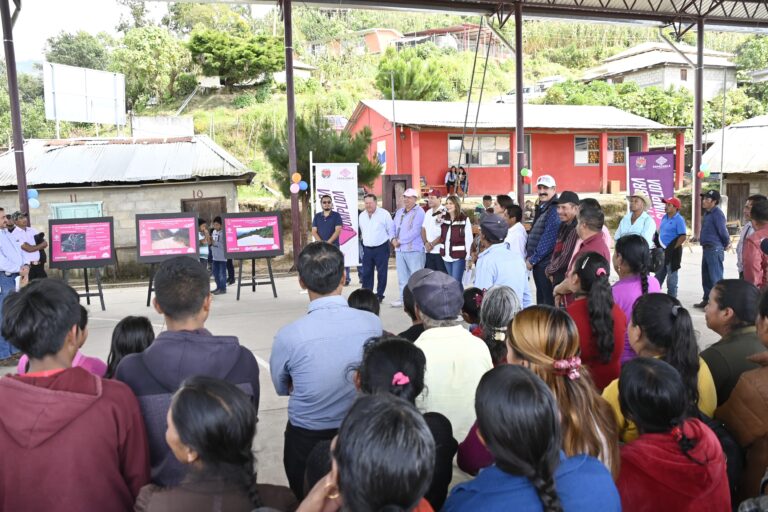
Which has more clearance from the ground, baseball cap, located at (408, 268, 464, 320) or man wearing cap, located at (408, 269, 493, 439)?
baseball cap, located at (408, 268, 464, 320)

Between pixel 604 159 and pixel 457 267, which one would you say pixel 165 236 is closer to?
pixel 457 267

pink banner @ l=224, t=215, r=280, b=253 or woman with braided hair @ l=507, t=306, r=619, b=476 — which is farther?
pink banner @ l=224, t=215, r=280, b=253

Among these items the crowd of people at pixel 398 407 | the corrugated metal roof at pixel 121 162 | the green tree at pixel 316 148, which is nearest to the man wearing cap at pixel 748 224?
the crowd of people at pixel 398 407

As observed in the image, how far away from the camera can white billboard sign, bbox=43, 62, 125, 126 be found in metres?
15.9

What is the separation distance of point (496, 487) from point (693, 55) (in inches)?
1430

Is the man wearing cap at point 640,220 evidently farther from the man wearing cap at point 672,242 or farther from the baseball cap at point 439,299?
the baseball cap at point 439,299

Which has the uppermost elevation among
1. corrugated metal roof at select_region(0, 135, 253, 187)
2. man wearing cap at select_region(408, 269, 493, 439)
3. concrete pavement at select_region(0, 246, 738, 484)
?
corrugated metal roof at select_region(0, 135, 253, 187)

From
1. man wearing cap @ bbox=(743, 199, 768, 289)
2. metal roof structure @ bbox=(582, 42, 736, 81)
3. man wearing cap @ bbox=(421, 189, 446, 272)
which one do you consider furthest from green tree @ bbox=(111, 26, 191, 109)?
man wearing cap @ bbox=(743, 199, 768, 289)

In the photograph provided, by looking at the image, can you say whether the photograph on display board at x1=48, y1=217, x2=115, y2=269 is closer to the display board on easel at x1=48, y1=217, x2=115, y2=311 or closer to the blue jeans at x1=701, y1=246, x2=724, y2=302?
the display board on easel at x1=48, y1=217, x2=115, y2=311

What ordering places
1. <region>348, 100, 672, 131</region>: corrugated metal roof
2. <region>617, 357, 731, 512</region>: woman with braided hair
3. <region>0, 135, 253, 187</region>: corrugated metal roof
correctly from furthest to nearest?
<region>348, 100, 672, 131</region>: corrugated metal roof
<region>0, 135, 253, 187</region>: corrugated metal roof
<region>617, 357, 731, 512</region>: woman with braided hair

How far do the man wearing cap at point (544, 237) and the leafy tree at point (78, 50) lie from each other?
123 feet

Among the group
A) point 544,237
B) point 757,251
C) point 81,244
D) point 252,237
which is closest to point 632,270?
point 544,237

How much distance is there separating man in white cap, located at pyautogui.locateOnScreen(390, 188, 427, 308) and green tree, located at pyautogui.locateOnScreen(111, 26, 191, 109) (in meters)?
27.5

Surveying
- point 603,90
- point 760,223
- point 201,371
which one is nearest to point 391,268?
point 760,223
